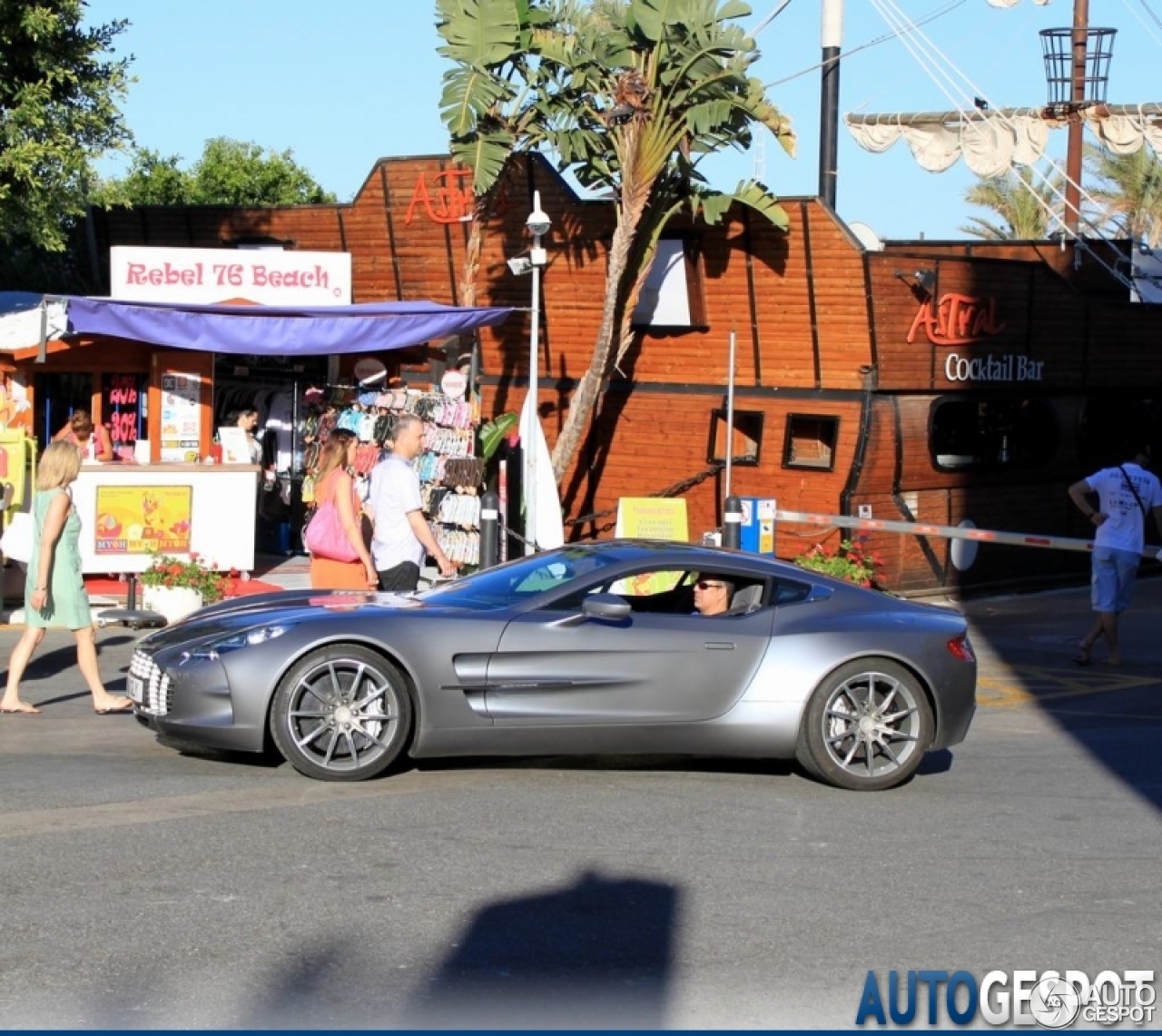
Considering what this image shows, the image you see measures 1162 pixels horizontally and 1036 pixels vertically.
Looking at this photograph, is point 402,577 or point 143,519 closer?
point 402,577

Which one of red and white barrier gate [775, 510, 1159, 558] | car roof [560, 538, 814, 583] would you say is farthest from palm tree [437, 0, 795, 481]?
car roof [560, 538, 814, 583]

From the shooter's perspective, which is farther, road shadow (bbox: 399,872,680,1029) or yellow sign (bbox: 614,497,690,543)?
yellow sign (bbox: 614,497,690,543)

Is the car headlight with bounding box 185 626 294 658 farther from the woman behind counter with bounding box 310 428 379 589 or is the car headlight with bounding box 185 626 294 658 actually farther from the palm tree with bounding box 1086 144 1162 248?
the palm tree with bounding box 1086 144 1162 248

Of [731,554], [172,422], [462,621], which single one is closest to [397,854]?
[462,621]

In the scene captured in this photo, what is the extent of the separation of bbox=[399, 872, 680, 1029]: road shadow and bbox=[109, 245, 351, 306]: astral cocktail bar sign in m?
12.7

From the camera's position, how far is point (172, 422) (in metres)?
18.1

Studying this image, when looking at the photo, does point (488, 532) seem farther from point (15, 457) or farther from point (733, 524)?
point (15, 457)

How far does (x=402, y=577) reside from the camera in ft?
38.9

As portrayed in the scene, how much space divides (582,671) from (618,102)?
11.0 m

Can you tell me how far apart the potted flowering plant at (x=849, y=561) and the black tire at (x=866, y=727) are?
27.0 feet

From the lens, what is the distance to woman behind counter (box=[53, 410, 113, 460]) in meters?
15.6

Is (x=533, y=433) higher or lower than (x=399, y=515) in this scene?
higher

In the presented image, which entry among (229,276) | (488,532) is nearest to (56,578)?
(488,532)

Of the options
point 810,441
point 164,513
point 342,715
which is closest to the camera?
point 342,715
